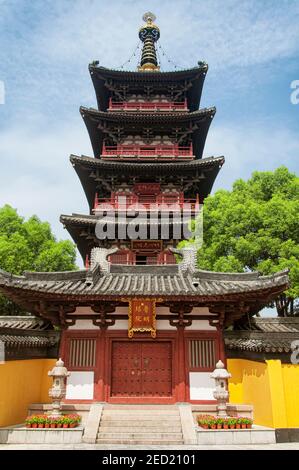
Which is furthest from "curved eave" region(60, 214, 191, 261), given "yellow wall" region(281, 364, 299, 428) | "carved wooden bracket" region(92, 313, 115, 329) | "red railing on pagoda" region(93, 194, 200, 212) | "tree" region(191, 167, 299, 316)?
"yellow wall" region(281, 364, 299, 428)

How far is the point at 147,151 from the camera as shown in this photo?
2441cm

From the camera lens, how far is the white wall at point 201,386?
1264 centimetres

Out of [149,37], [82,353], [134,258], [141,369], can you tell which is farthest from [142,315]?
[149,37]

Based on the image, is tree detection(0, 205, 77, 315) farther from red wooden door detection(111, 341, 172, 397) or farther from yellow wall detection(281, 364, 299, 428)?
yellow wall detection(281, 364, 299, 428)

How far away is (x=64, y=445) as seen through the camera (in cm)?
1008

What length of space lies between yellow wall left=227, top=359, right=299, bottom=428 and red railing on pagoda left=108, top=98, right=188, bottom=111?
63.3 ft

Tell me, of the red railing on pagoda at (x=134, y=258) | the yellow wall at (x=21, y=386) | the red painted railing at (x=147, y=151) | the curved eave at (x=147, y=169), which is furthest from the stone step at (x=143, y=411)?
the red painted railing at (x=147, y=151)

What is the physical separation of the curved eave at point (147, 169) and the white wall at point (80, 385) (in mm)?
13889

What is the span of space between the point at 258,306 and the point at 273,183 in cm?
1042

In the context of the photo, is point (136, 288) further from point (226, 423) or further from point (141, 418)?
point (226, 423)

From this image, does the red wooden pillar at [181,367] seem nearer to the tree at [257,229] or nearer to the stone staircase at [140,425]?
the stone staircase at [140,425]

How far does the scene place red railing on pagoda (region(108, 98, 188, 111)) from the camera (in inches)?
1001

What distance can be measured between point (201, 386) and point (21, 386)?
21.2ft

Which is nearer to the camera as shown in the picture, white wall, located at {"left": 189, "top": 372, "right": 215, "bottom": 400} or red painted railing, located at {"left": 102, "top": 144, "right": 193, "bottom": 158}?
white wall, located at {"left": 189, "top": 372, "right": 215, "bottom": 400}
